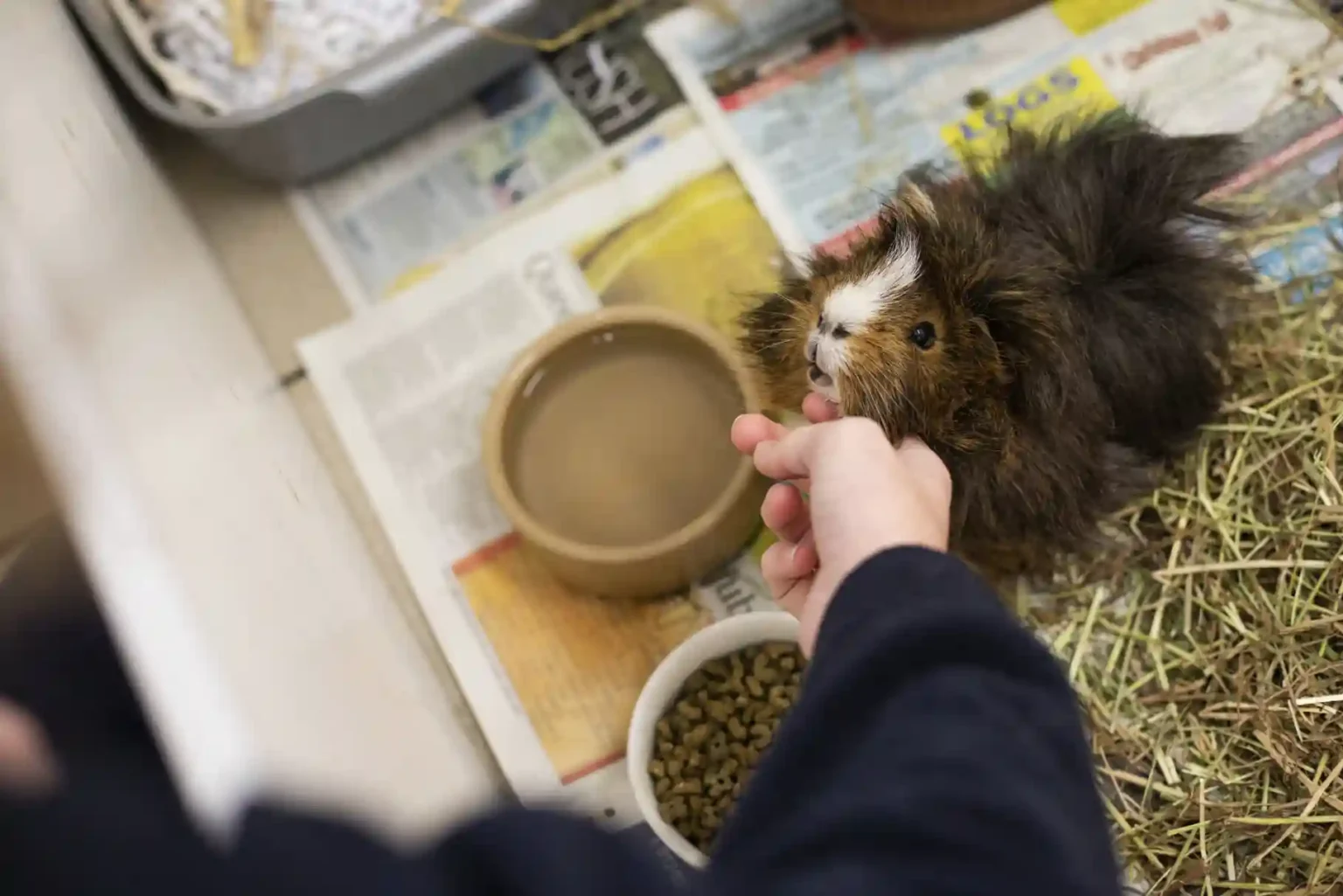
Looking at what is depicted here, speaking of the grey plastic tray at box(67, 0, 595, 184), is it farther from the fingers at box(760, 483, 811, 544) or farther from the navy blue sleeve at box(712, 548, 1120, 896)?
the navy blue sleeve at box(712, 548, 1120, 896)

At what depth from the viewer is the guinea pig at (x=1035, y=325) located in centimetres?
78

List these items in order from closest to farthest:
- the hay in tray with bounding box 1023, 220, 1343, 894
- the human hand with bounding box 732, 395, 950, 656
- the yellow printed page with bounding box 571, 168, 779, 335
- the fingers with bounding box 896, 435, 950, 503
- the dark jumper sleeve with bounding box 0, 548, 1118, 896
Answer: the dark jumper sleeve with bounding box 0, 548, 1118, 896 → the human hand with bounding box 732, 395, 950, 656 → the fingers with bounding box 896, 435, 950, 503 → the hay in tray with bounding box 1023, 220, 1343, 894 → the yellow printed page with bounding box 571, 168, 779, 335

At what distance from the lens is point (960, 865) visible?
1.53 feet

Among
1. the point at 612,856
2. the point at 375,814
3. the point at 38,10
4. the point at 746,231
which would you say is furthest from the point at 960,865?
the point at 38,10

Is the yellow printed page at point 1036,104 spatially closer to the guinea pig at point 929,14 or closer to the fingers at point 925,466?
the guinea pig at point 929,14

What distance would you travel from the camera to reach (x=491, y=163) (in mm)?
1223

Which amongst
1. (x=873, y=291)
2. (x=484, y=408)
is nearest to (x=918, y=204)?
(x=873, y=291)

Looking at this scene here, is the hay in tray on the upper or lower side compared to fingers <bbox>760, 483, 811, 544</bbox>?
lower

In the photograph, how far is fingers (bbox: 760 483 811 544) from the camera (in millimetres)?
756

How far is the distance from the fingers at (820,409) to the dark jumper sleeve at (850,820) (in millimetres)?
244

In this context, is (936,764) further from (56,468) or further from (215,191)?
(215,191)

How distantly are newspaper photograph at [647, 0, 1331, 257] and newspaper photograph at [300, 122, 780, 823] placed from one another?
0.06 meters

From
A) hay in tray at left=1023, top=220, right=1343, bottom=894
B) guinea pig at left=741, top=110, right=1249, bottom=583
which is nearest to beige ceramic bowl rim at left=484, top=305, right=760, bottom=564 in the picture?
guinea pig at left=741, top=110, right=1249, bottom=583

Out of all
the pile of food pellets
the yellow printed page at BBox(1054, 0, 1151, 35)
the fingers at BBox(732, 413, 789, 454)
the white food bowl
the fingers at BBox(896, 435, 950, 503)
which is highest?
the fingers at BBox(732, 413, 789, 454)
